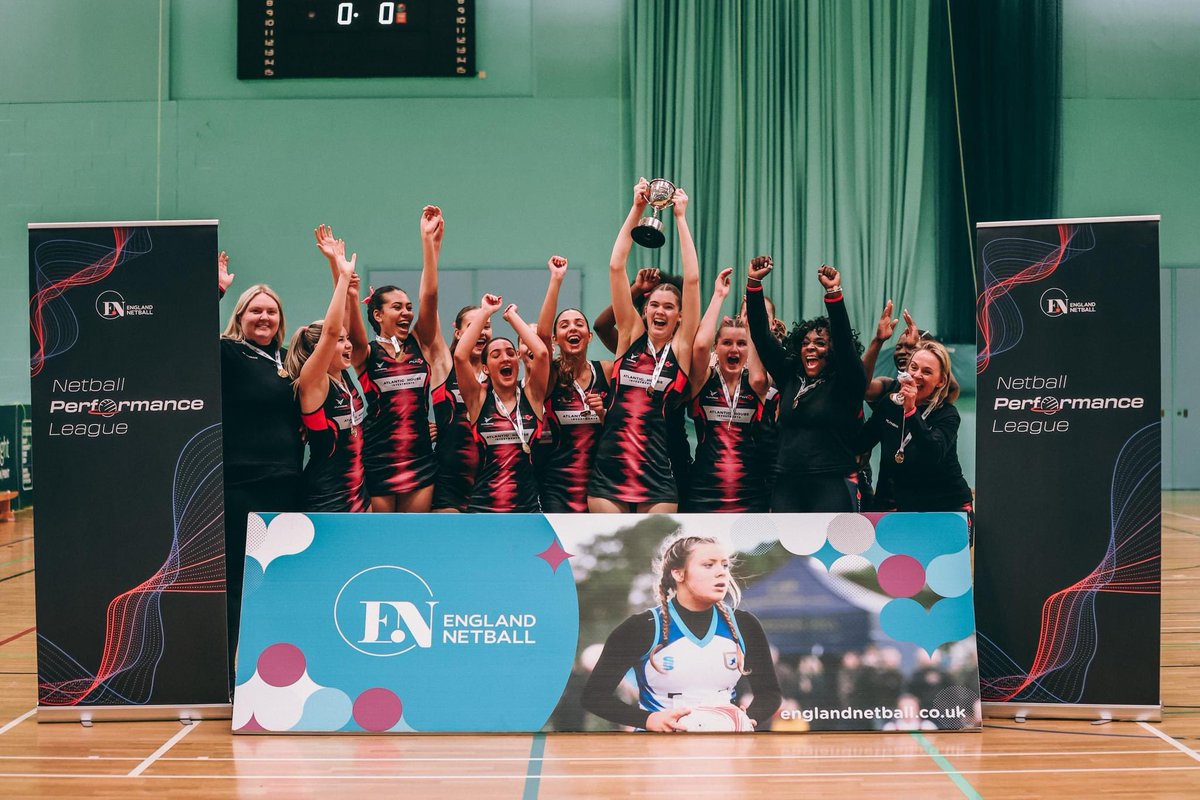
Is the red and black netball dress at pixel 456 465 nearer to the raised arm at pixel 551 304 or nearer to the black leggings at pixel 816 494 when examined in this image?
the raised arm at pixel 551 304

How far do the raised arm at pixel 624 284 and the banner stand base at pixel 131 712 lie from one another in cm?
216

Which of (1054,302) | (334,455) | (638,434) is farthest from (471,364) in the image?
(1054,302)

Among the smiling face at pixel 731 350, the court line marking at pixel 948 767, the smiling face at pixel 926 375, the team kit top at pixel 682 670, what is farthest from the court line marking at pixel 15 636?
the smiling face at pixel 926 375

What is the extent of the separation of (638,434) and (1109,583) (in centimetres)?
188

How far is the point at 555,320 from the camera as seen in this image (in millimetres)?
4703

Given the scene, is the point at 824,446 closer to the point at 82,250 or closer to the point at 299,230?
the point at 82,250

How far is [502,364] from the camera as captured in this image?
14.5 ft

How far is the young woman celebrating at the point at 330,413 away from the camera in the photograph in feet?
13.3

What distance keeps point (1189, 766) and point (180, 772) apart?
3.26 m

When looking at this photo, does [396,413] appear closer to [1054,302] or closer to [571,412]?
[571,412]

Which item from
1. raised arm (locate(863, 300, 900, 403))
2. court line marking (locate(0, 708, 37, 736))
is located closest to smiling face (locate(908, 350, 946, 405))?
raised arm (locate(863, 300, 900, 403))

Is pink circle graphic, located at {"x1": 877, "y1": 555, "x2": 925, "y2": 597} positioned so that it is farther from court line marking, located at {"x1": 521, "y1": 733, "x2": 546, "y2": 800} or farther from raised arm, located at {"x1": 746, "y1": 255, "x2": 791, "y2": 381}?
court line marking, located at {"x1": 521, "y1": 733, "x2": 546, "y2": 800}

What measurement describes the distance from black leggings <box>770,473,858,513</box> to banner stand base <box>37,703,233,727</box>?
92.2 inches

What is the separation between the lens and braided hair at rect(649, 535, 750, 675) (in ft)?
11.8
